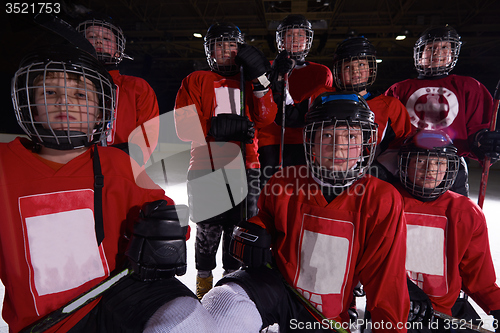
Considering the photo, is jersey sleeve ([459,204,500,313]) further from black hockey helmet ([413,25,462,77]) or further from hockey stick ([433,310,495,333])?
black hockey helmet ([413,25,462,77])

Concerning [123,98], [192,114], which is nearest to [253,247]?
[192,114]

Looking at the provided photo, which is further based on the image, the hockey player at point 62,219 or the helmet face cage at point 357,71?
the helmet face cage at point 357,71

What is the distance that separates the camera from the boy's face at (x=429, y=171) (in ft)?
3.92

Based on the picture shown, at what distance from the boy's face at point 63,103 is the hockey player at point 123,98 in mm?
660

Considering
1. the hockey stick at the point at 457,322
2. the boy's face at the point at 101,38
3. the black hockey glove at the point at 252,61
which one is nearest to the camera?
the hockey stick at the point at 457,322

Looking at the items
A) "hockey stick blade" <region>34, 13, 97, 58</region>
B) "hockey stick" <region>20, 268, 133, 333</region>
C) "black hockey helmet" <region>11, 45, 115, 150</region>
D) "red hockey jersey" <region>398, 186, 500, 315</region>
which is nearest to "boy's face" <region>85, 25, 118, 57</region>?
"hockey stick blade" <region>34, 13, 97, 58</region>

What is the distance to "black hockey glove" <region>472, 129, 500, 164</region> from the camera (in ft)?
5.00

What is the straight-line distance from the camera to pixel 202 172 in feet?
5.44

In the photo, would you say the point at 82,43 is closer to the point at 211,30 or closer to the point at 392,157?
the point at 211,30

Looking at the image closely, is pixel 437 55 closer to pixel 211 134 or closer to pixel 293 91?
pixel 293 91

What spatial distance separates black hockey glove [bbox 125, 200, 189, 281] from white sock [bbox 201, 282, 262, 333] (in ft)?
0.49

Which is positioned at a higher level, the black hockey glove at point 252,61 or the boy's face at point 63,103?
the black hockey glove at point 252,61

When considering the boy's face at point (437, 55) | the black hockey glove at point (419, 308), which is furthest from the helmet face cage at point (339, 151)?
the boy's face at point (437, 55)

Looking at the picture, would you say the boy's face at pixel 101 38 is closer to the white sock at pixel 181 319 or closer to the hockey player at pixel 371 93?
the hockey player at pixel 371 93
